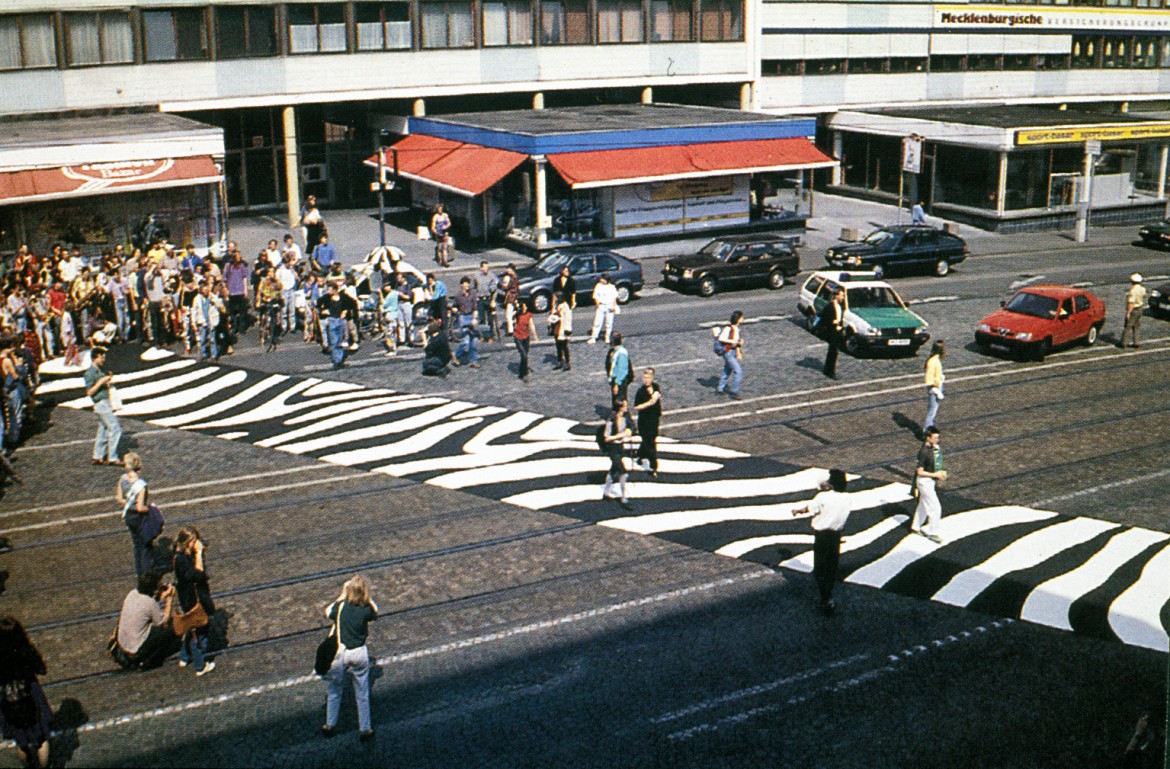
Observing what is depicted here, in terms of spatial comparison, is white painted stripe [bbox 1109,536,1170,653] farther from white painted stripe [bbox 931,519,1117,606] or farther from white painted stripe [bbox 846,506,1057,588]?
white painted stripe [bbox 846,506,1057,588]

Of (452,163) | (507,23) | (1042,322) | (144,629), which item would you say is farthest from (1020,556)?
(507,23)

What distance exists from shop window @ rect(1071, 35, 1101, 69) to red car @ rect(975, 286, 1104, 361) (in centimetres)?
4392

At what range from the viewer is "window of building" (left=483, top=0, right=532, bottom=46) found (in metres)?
50.0

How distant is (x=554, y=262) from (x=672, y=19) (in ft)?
78.9

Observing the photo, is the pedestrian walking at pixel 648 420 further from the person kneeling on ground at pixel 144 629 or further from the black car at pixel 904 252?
the black car at pixel 904 252

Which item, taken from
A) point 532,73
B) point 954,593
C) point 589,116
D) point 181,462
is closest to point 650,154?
point 589,116

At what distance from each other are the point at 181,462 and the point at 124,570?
484cm

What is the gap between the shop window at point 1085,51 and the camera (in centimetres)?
6894

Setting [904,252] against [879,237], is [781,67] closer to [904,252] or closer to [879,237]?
[879,237]

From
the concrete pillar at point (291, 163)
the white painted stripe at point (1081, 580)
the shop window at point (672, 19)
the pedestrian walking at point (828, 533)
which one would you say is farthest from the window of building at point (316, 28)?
the white painted stripe at point (1081, 580)

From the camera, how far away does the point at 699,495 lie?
65.5ft

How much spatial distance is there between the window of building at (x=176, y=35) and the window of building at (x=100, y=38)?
0.67 m

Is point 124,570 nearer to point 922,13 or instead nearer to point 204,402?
point 204,402

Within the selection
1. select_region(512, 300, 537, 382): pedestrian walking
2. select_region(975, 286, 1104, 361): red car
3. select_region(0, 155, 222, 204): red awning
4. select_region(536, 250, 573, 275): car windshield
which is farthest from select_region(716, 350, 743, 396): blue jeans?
select_region(0, 155, 222, 204): red awning
